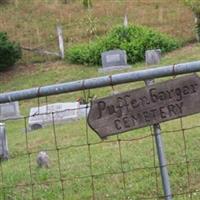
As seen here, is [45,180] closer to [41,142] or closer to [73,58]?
[41,142]

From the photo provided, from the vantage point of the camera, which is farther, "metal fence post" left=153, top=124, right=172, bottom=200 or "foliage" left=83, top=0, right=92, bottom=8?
"foliage" left=83, top=0, right=92, bottom=8

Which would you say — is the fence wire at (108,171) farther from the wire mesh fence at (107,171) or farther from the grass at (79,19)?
the grass at (79,19)

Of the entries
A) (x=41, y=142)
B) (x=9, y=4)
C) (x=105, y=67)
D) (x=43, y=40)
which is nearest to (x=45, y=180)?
(x=41, y=142)

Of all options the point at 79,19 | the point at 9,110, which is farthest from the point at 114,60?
the point at 79,19

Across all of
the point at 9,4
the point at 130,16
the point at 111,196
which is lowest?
the point at 111,196

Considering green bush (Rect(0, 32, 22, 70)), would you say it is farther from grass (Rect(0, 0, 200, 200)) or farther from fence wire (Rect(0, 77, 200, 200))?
fence wire (Rect(0, 77, 200, 200))

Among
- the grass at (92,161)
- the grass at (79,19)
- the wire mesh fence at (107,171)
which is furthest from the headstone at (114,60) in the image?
the wire mesh fence at (107,171)

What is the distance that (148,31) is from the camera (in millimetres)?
22875

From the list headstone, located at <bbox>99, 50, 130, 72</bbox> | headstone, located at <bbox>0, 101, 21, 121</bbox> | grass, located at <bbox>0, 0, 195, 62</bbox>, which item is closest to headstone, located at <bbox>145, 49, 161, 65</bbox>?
headstone, located at <bbox>99, 50, 130, 72</bbox>

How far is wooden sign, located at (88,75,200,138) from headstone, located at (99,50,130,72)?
16.2 m

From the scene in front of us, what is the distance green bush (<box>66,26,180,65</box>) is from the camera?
21.9 m

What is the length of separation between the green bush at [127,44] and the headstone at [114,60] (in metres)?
1.03

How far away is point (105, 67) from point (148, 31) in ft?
9.85

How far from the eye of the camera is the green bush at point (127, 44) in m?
21.9
